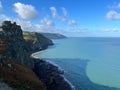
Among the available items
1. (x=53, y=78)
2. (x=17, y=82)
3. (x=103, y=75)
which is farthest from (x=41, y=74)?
(x=17, y=82)

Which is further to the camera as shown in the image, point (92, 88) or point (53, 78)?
point (53, 78)

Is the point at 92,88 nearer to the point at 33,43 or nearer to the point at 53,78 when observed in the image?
the point at 53,78

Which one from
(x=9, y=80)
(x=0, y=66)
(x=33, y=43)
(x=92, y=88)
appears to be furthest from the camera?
(x=33, y=43)

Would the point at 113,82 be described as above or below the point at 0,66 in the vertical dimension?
below

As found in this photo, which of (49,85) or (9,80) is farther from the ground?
(9,80)

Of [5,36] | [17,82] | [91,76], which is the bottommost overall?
[91,76]

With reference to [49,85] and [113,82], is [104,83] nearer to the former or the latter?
[113,82]

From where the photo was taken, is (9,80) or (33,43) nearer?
(9,80)

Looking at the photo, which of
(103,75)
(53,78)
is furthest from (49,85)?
(103,75)

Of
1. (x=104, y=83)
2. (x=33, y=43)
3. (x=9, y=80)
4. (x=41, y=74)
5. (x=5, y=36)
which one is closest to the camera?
(x=9, y=80)

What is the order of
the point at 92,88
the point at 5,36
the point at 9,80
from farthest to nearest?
the point at 5,36
the point at 92,88
the point at 9,80
